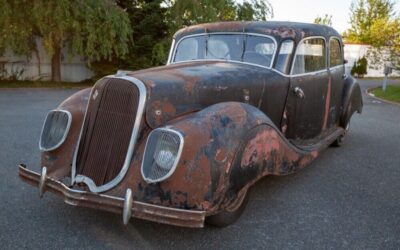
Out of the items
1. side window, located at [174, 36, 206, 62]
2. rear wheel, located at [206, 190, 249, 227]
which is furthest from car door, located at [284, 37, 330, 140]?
rear wheel, located at [206, 190, 249, 227]

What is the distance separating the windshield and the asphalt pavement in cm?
149

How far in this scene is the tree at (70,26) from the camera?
13.5 metres

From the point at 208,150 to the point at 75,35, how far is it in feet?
43.7

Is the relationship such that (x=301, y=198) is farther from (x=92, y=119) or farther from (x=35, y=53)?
(x=35, y=53)

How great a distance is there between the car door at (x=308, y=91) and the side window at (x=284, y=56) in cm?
10

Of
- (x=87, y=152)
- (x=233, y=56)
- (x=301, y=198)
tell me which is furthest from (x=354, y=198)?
(x=87, y=152)

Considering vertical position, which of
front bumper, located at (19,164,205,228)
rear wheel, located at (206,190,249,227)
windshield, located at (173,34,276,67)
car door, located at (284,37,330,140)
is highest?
windshield, located at (173,34,276,67)

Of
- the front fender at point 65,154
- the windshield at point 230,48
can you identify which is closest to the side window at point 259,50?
the windshield at point 230,48

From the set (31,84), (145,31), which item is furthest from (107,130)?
(145,31)

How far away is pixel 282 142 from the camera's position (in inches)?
139

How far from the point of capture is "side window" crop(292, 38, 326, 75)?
177 inches

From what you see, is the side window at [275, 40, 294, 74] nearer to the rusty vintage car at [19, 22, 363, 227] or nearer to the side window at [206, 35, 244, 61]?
the rusty vintage car at [19, 22, 363, 227]

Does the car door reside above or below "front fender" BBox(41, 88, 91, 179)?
above

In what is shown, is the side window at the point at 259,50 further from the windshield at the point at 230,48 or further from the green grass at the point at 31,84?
the green grass at the point at 31,84
